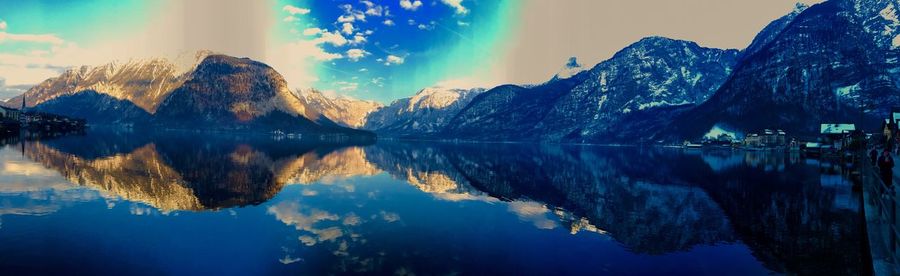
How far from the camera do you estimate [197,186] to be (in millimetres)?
56250

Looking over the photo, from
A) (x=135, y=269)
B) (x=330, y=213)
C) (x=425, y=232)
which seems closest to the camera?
(x=135, y=269)

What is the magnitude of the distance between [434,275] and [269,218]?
20.3m

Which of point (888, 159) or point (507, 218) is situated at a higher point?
point (888, 159)

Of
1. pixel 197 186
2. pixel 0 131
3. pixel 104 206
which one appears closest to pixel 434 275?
pixel 104 206

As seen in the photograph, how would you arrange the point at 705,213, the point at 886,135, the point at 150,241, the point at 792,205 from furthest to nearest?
the point at 886,135 < the point at 792,205 < the point at 705,213 < the point at 150,241

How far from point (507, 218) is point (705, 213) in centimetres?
1963

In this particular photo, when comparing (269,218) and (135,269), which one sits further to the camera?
(269,218)

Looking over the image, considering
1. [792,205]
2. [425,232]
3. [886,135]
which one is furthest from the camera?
[886,135]

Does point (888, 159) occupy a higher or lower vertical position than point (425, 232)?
higher

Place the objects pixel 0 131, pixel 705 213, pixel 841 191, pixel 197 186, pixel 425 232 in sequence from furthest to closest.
Result: 1. pixel 0 131
2. pixel 841 191
3. pixel 197 186
4. pixel 705 213
5. pixel 425 232

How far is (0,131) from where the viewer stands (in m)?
194

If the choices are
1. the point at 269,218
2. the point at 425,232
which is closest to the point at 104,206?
the point at 269,218

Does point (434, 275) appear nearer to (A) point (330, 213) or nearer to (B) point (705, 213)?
(A) point (330, 213)

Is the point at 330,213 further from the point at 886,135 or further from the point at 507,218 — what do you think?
the point at 886,135
